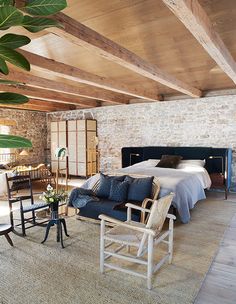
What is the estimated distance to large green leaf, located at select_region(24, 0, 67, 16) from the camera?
829mm

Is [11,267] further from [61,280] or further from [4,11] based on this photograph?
[4,11]

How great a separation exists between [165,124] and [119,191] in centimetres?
378

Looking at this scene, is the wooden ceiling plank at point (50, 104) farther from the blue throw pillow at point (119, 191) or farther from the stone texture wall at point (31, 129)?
the blue throw pillow at point (119, 191)

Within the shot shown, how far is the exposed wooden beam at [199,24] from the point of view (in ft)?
6.36

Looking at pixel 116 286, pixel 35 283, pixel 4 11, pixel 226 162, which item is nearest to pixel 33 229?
pixel 35 283

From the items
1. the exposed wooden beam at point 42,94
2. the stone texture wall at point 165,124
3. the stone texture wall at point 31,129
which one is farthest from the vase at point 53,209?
the stone texture wall at point 31,129

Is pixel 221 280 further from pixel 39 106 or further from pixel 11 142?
pixel 39 106

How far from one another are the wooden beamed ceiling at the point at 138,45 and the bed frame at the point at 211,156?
154cm

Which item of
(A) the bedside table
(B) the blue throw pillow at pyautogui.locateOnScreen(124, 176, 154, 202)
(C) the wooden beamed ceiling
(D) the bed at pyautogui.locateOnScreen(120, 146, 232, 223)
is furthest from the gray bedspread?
(C) the wooden beamed ceiling

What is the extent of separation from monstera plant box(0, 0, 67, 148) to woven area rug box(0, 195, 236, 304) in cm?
187

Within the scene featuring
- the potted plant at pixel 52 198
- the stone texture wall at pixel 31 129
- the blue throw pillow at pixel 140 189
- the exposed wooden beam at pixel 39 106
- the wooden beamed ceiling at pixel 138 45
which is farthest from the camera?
the stone texture wall at pixel 31 129

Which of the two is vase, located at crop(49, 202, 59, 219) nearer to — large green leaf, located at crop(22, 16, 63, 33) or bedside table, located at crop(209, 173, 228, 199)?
large green leaf, located at crop(22, 16, 63, 33)

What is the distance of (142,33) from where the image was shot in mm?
3184

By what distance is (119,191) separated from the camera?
3787mm
